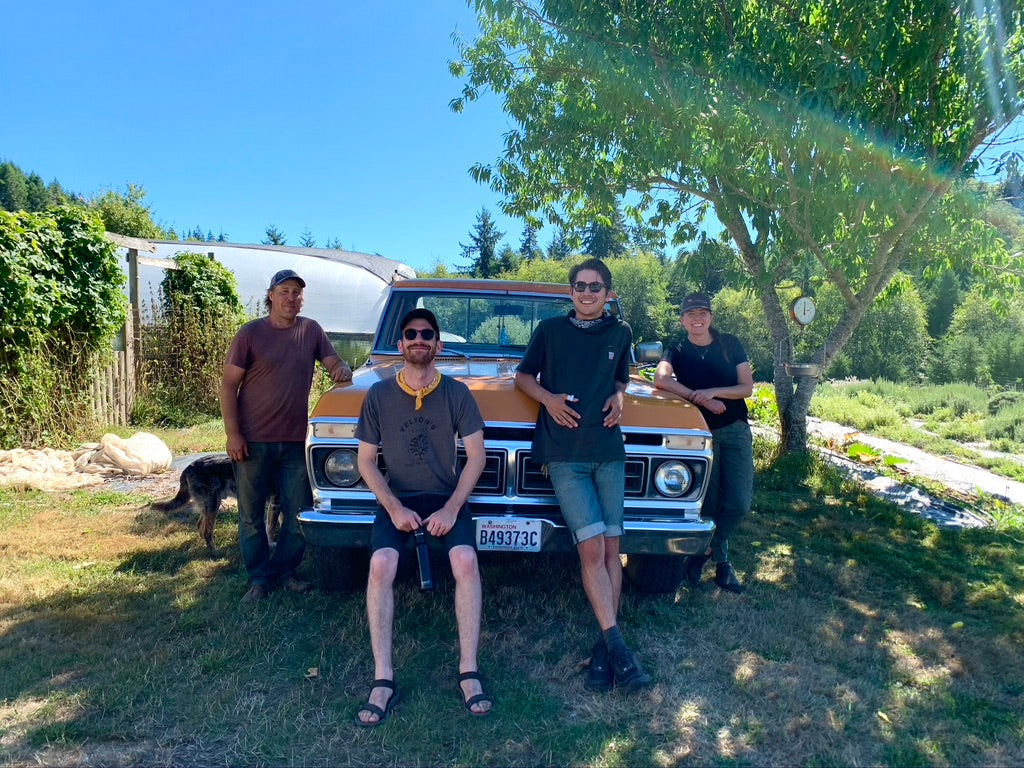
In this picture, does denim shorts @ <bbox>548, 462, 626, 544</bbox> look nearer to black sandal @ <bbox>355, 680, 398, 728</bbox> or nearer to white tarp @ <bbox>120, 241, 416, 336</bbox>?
black sandal @ <bbox>355, 680, 398, 728</bbox>

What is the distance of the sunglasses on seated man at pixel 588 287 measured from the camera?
3531mm

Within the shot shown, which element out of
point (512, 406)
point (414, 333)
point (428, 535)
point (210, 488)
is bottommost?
point (210, 488)

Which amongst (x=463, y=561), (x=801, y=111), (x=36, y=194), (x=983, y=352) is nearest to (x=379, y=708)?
(x=463, y=561)

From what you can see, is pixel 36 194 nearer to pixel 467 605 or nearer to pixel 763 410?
pixel 763 410

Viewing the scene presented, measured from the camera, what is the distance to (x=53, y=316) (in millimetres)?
7590

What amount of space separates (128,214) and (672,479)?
3255 centimetres

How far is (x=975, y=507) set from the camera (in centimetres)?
770

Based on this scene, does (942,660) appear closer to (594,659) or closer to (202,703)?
(594,659)

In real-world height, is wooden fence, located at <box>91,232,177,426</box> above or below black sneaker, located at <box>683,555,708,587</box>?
above

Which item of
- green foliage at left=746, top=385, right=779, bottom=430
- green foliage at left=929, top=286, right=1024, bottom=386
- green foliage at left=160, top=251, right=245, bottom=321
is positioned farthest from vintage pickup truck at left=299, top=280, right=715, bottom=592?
green foliage at left=929, top=286, right=1024, bottom=386

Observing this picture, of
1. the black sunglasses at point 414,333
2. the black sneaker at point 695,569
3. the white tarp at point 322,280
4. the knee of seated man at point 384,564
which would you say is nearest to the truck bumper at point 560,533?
the knee of seated man at point 384,564

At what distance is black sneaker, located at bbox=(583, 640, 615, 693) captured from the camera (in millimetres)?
3353

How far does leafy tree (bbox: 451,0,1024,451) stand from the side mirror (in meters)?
2.17

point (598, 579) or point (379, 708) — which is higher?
point (598, 579)
